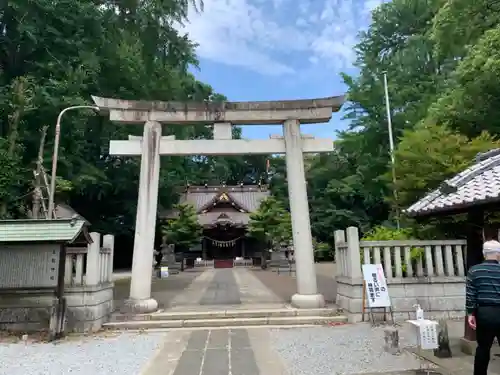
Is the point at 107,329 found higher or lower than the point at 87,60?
lower

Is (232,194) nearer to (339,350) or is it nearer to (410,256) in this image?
(410,256)

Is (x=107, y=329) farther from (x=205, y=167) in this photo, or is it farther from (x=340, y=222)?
(x=205, y=167)

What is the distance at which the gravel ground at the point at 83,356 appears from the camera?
17.5 ft

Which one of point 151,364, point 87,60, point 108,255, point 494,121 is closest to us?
point 151,364

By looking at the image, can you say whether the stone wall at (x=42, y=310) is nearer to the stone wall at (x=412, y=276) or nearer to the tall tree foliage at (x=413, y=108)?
the stone wall at (x=412, y=276)

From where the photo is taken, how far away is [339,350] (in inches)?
235

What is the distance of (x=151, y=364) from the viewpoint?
18.0 ft

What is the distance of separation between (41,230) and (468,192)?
7.11 m

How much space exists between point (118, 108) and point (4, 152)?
6.28 meters

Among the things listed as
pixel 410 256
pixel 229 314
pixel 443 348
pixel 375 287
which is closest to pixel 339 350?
pixel 443 348

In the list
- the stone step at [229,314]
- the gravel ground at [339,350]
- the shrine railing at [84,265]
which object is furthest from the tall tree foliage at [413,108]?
the shrine railing at [84,265]

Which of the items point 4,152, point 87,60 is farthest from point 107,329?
point 87,60

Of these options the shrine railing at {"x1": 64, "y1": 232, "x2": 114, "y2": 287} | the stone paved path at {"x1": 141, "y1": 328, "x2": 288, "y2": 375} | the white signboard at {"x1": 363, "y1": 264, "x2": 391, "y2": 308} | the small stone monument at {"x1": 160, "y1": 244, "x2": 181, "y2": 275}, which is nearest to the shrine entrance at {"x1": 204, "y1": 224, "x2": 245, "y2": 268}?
the small stone monument at {"x1": 160, "y1": 244, "x2": 181, "y2": 275}

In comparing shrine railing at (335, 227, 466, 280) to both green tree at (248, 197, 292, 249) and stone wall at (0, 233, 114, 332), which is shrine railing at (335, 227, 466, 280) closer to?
stone wall at (0, 233, 114, 332)
